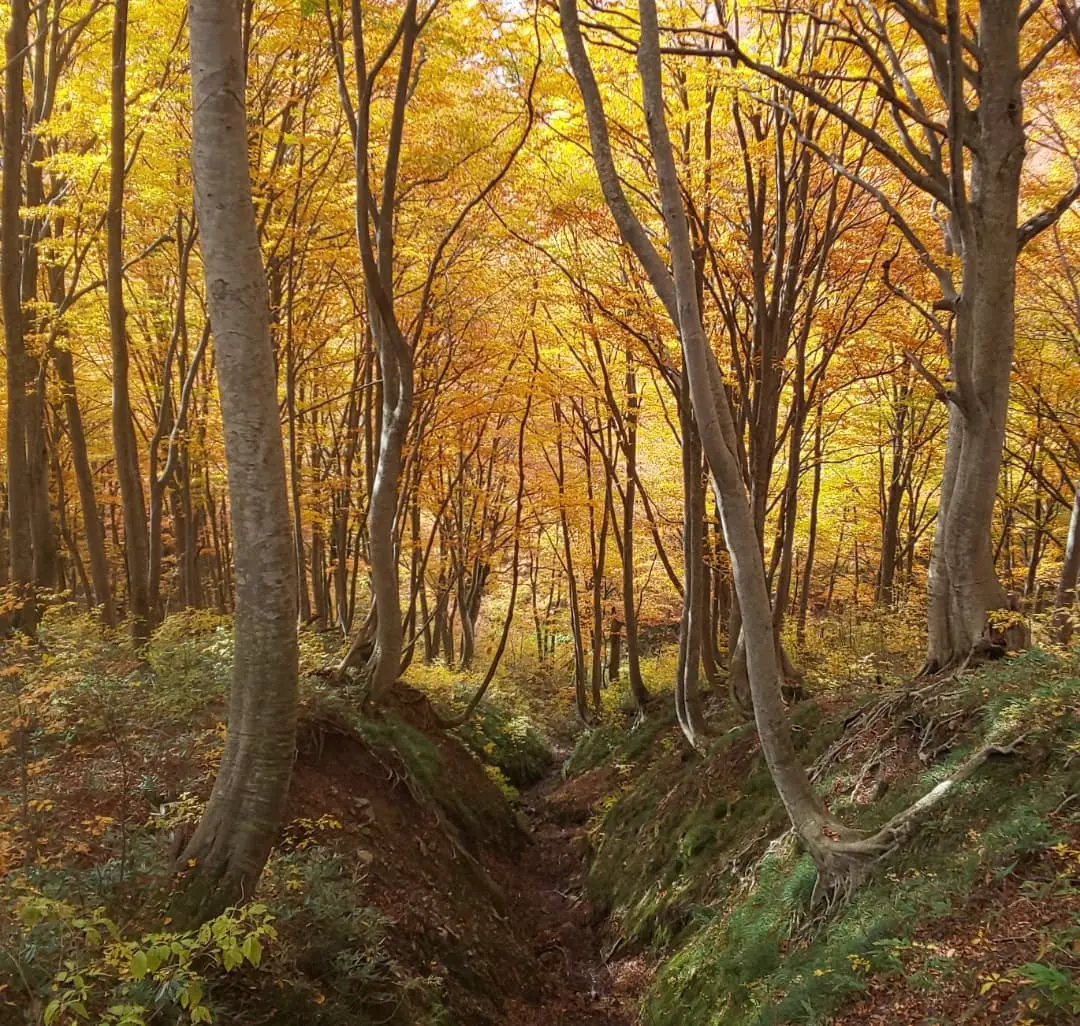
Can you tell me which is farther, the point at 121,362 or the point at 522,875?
the point at 522,875

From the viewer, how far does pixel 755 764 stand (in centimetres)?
744

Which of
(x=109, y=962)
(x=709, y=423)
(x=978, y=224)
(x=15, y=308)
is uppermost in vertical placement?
(x=15, y=308)

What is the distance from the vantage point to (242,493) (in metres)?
3.87

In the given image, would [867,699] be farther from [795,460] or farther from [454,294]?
[454,294]

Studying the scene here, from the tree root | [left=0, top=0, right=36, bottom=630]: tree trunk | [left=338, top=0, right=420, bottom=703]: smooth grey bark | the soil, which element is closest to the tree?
the tree root

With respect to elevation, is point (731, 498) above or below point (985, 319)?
below

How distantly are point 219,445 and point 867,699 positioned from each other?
13.1m

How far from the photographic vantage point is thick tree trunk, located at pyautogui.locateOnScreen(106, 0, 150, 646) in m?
7.57

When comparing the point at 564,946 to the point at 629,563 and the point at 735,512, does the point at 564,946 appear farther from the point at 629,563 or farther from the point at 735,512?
the point at 629,563

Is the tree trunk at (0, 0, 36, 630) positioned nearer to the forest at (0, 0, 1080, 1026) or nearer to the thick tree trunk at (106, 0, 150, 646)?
the forest at (0, 0, 1080, 1026)

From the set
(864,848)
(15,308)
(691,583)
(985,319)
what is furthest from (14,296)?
(864,848)

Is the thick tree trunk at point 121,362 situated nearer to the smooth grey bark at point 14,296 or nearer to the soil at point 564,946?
the smooth grey bark at point 14,296

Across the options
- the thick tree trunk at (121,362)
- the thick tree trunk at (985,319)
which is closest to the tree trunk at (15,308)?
the thick tree trunk at (121,362)

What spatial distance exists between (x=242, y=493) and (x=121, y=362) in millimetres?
5400
